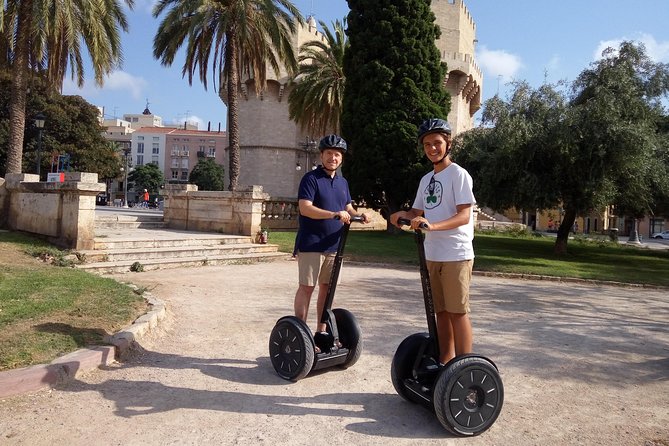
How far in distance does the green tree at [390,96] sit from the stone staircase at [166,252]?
7.86 meters

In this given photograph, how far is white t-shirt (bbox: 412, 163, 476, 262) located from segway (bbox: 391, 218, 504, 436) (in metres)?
0.15

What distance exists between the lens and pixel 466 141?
63.9 feet

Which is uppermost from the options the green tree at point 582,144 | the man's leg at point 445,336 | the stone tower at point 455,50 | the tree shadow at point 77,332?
the stone tower at point 455,50

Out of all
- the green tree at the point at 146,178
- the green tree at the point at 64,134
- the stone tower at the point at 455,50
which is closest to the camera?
the stone tower at the point at 455,50

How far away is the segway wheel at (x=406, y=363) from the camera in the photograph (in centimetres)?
349

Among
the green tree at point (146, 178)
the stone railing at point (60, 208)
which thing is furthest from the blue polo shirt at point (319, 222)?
the green tree at point (146, 178)

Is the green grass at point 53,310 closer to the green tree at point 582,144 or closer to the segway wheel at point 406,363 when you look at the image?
the segway wheel at point 406,363

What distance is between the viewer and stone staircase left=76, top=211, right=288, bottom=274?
996 cm

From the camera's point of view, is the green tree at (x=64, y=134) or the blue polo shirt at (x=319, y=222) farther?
the green tree at (x=64, y=134)

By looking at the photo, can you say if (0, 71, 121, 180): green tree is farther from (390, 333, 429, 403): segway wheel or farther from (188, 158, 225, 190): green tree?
(390, 333, 429, 403): segway wheel

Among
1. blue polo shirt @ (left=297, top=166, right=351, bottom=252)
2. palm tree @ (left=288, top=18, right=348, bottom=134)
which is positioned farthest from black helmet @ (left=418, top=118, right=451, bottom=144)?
palm tree @ (left=288, top=18, right=348, bottom=134)

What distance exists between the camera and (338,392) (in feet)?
12.5

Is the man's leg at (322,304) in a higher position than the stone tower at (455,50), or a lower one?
lower

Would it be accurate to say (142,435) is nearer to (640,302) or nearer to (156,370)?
(156,370)
